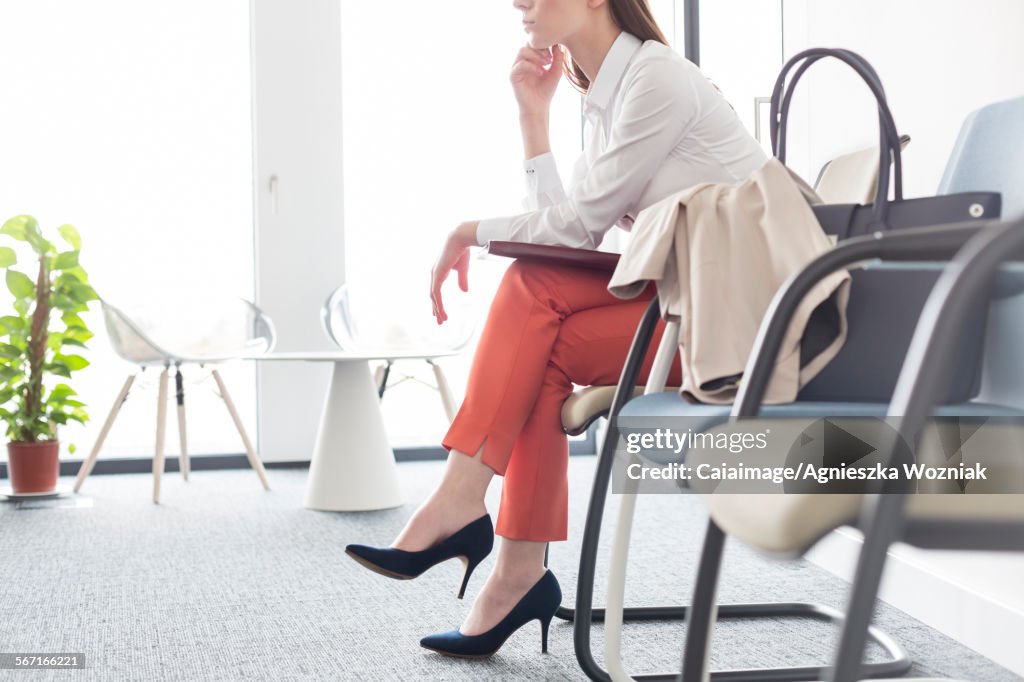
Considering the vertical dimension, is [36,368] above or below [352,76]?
below

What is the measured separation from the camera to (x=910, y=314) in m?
1.13

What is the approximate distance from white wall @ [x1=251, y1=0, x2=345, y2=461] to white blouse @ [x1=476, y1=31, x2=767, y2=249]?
106 inches

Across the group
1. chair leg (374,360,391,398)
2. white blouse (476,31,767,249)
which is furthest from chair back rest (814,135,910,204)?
chair leg (374,360,391,398)

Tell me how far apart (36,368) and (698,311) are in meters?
2.81

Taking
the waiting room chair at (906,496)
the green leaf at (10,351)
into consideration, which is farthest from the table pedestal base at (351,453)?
the waiting room chair at (906,496)

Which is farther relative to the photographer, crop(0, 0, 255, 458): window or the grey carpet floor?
crop(0, 0, 255, 458): window

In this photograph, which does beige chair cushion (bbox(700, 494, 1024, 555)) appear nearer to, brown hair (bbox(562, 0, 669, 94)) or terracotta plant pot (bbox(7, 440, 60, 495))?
brown hair (bbox(562, 0, 669, 94))

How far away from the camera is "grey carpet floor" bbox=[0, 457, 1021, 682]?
1581 mm

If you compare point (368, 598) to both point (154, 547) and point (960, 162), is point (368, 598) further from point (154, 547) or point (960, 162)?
point (960, 162)

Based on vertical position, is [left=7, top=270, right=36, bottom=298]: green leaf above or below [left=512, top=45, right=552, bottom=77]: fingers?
below

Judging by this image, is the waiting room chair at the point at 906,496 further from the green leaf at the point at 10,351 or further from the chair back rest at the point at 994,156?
the green leaf at the point at 10,351

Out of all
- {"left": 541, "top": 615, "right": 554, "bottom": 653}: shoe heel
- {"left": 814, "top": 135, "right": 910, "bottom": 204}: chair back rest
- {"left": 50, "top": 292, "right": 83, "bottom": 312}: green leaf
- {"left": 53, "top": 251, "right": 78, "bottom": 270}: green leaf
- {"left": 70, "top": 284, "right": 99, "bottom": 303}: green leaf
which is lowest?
{"left": 541, "top": 615, "right": 554, "bottom": 653}: shoe heel

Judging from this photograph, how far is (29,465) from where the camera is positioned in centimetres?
330

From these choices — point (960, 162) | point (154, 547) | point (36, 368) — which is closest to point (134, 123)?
point (36, 368)
